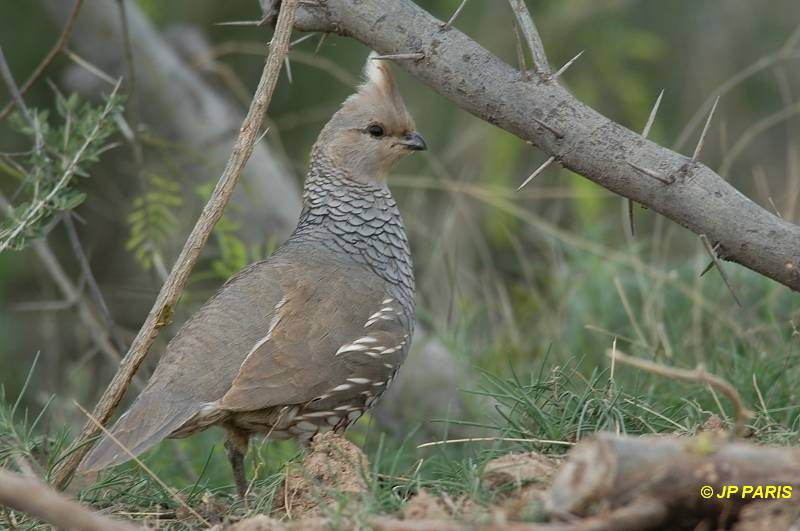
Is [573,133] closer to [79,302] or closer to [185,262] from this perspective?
[185,262]

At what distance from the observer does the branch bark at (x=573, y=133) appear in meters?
4.05

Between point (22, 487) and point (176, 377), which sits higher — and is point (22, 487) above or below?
above

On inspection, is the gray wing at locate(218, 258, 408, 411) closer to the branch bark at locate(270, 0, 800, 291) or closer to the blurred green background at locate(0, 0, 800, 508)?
the blurred green background at locate(0, 0, 800, 508)

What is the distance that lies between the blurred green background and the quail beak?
1.14 meters

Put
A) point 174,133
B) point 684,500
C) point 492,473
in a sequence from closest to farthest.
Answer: point 684,500 < point 492,473 < point 174,133

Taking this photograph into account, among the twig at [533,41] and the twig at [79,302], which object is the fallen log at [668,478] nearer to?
the twig at [533,41]

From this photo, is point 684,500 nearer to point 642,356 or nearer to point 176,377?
point 176,377

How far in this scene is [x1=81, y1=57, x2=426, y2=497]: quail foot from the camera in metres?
4.58

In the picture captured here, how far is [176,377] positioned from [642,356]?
256 cm

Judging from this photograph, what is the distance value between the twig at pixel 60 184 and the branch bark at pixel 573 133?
1.03 m

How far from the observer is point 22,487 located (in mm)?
2836

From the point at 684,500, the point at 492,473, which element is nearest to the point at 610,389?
the point at 492,473

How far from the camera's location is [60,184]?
15.5 feet

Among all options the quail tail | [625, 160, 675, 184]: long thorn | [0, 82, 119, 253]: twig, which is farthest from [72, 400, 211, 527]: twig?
[625, 160, 675, 184]: long thorn
